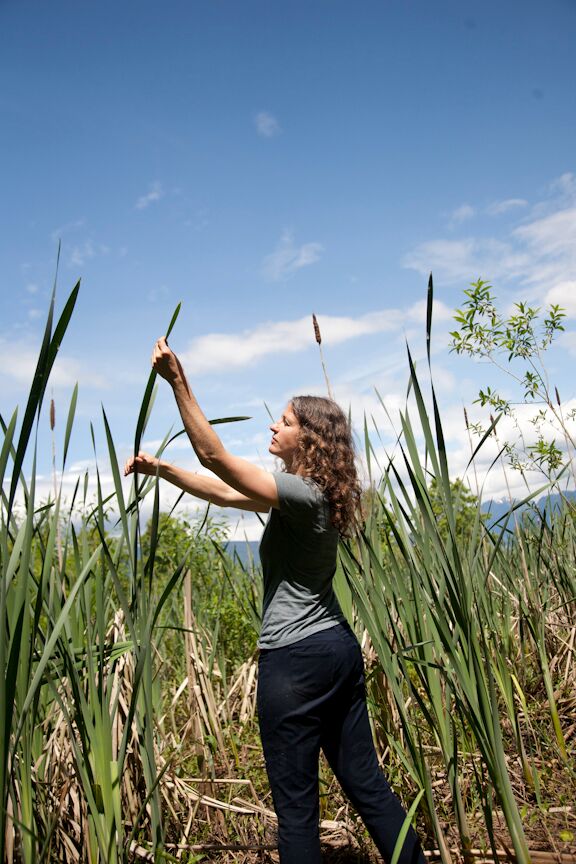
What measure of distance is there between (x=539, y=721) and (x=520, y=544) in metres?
0.87

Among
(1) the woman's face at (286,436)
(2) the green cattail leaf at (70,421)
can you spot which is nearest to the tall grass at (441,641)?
(1) the woman's face at (286,436)

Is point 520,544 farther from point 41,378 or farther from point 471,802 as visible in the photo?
point 41,378

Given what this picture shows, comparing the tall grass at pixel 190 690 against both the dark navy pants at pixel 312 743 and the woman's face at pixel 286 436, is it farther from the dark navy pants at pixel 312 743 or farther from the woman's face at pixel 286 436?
the woman's face at pixel 286 436

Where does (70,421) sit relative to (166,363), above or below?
below

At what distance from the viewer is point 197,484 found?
2.11 m

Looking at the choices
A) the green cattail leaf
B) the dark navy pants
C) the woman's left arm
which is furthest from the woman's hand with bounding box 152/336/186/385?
the dark navy pants

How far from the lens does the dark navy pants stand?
1774 mm

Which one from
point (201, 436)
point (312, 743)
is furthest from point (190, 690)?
point (201, 436)

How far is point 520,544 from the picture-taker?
3.49m

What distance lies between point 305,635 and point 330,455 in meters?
0.52

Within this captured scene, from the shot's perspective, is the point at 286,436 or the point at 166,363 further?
the point at 286,436

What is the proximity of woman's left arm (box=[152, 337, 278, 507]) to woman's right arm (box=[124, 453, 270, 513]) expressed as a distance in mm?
193

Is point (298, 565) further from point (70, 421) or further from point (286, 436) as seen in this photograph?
point (70, 421)

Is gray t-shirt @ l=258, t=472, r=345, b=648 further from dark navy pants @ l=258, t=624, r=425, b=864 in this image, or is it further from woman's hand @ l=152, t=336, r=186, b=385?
woman's hand @ l=152, t=336, r=186, b=385
